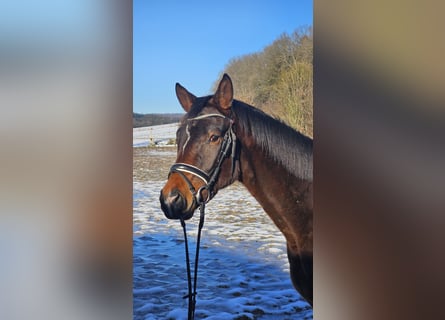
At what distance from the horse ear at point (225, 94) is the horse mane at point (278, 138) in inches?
1.4

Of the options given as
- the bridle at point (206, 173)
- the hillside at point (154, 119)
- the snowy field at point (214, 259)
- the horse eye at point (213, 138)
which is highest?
the hillside at point (154, 119)

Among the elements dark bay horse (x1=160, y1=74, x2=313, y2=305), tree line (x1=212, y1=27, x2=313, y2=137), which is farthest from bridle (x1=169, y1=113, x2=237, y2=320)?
tree line (x1=212, y1=27, x2=313, y2=137)

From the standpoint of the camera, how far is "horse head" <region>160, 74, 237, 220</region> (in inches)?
76.2

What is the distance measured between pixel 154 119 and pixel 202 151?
32 centimetres

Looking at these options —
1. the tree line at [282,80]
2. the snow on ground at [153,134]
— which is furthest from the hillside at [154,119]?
the tree line at [282,80]

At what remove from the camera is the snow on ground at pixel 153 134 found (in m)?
1.95

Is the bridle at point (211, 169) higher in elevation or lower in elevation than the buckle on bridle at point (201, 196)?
higher

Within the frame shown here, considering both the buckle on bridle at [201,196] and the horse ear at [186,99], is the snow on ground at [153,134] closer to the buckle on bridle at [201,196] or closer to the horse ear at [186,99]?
the horse ear at [186,99]

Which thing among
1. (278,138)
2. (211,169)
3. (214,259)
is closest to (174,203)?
(211,169)

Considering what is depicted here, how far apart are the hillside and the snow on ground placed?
0.07 ft

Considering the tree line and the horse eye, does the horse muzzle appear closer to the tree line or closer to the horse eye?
the horse eye
